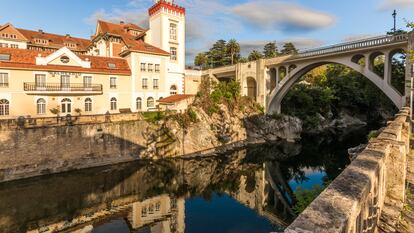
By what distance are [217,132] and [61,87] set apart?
16639 millimetres

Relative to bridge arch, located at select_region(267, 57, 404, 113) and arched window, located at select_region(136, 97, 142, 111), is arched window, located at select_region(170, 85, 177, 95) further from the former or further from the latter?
bridge arch, located at select_region(267, 57, 404, 113)

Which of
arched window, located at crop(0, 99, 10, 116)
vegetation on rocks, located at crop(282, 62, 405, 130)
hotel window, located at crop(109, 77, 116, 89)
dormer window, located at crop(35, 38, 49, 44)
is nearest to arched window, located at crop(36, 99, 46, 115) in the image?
arched window, located at crop(0, 99, 10, 116)

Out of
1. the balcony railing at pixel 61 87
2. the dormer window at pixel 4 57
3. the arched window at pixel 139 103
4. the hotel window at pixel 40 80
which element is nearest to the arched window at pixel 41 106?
the balcony railing at pixel 61 87

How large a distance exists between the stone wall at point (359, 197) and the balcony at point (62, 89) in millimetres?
26177

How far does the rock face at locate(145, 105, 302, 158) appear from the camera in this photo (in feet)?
79.7

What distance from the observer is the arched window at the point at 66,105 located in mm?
25062

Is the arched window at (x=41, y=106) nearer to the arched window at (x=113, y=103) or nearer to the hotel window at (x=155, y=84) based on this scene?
the arched window at (x=113, y=103)

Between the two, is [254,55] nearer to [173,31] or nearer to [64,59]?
[173,31]

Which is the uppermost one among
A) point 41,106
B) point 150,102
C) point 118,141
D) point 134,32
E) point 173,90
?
point 134,32

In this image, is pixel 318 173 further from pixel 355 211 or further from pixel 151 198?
pixel 355 211

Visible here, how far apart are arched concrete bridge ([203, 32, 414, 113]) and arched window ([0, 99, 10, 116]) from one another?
27.6 m

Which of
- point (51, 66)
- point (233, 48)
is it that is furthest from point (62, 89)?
point (233, 48)

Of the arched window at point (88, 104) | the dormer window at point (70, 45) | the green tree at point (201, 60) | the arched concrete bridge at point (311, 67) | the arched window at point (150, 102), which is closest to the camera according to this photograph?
the arched concrete bridge at point (311, 67)

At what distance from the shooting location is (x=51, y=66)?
2412 centimetres
